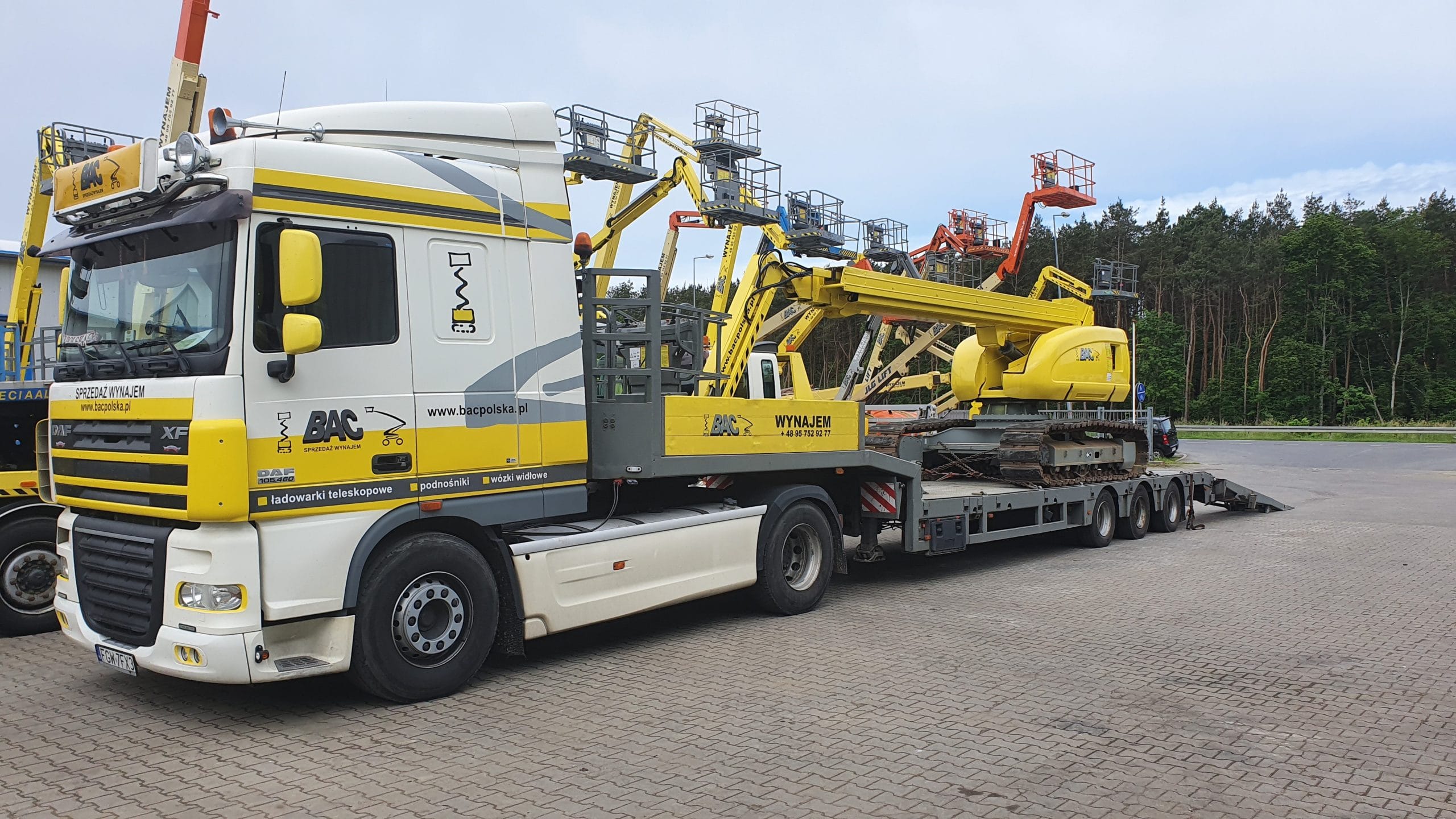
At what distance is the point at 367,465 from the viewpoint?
594cm

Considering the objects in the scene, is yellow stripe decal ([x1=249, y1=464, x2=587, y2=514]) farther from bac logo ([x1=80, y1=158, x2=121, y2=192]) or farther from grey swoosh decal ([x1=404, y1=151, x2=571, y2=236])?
bac logo ([x1=80, y1=158, x2=121, y2=192])

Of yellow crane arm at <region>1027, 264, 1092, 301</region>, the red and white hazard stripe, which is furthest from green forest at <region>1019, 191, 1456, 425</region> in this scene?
the red and white hazard stripe

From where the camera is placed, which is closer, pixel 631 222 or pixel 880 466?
pixel 880 466

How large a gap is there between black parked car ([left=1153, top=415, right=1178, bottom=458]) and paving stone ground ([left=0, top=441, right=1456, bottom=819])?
17.6 metres

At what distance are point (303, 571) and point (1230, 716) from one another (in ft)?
18.5

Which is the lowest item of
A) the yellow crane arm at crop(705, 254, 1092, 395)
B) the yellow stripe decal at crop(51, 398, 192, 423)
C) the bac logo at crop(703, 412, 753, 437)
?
the bac logo at crop(703, 412, 753, 437)

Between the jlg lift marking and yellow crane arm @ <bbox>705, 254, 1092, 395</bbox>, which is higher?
yellow crane arm @ <bbox>705, 254, 1092, 395</bbox>

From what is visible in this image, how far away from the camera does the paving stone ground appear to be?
464 centimetres

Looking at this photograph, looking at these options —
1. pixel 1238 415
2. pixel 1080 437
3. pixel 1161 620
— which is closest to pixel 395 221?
pixel 1161 620

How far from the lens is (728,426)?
8203 millimetres

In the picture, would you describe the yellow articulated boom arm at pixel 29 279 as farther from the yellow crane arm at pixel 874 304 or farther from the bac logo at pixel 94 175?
the yellow crane arm at pixel 874 304

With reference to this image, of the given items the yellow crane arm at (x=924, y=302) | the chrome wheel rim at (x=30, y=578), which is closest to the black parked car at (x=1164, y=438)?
the yellow crane arm at (x=924, y=302)

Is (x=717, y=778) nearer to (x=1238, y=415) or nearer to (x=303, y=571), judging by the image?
(x=303, y=571)

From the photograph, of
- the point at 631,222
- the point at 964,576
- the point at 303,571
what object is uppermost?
the point at 631,222
